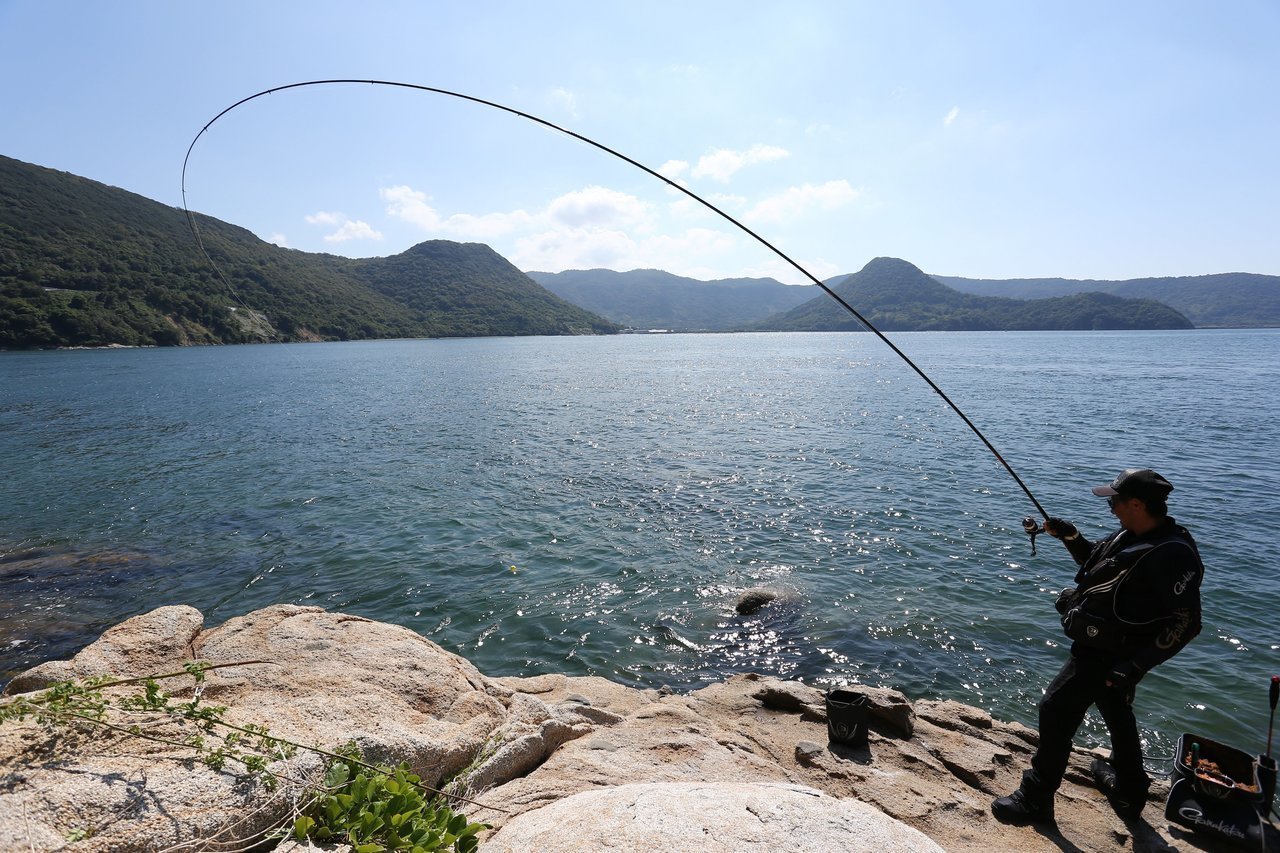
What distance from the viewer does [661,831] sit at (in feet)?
12.0

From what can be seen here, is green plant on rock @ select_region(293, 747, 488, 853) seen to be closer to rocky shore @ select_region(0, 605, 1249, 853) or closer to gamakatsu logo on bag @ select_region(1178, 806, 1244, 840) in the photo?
rocky shore @ select_region(0, 605, 1249, 853)

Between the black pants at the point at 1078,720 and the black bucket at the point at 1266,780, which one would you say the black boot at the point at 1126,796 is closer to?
the black pants at the point at 1078,720

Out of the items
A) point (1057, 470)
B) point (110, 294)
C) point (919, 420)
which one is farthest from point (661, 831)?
point (110, 294)

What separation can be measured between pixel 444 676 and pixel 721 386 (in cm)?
5429

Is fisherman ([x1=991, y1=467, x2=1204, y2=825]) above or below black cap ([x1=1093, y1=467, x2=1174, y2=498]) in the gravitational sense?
below

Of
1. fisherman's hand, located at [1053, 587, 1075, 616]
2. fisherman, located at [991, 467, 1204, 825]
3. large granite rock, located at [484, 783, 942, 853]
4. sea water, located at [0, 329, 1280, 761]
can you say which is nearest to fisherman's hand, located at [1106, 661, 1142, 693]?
fisherman, located at [991, 467, 1204, 825]

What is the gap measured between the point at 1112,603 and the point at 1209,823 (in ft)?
7.53

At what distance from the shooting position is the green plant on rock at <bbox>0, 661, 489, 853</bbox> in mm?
3676

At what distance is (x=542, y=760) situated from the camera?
616cm

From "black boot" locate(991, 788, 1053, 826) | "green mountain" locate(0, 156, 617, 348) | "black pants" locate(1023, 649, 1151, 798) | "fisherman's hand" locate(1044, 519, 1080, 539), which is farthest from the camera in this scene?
"green mountain" locate(0, 156, 617, 348)

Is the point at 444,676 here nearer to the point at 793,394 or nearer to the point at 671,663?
the point at 671,663

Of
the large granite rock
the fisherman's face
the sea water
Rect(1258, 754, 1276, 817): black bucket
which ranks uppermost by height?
the fisherman's face

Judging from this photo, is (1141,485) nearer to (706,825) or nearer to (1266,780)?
(1266,780)

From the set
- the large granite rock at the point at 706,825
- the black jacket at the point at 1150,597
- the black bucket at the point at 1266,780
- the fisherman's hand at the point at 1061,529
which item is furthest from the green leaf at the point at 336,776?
the black bucket at the point at 1266,780
